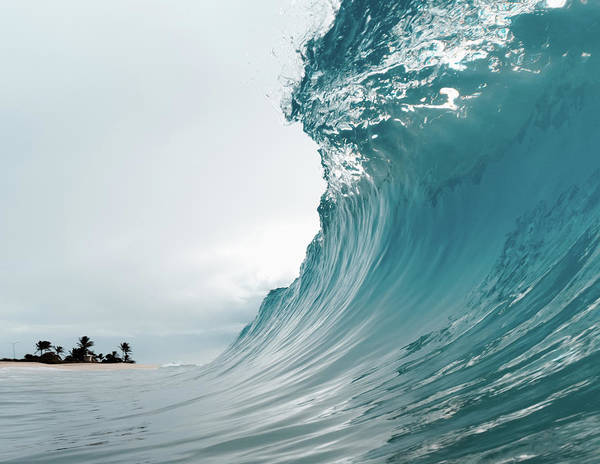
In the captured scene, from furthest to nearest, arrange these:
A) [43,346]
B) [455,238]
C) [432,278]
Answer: [43,346]
[455,238]
[432,278]

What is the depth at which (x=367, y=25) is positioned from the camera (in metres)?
6.92

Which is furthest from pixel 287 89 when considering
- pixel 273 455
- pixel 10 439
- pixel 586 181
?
pixel 273 455

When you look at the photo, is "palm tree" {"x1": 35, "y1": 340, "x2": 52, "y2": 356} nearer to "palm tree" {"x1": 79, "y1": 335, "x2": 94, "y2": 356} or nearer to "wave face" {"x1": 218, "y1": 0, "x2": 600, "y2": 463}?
→ "palm tree" {"x1": 79, "y1": 335, "x2": 94, "y2": 356}

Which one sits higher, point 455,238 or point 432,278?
point 455,238

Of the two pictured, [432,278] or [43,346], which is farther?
[43,346]

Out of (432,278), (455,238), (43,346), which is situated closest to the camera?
(432,278)

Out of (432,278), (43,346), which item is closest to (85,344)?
(43,346)

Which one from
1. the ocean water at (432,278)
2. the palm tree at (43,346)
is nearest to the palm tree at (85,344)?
the palm tree at (43,346)

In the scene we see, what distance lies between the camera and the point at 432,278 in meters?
4.98

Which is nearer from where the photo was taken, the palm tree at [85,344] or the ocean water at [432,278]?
the ocean water at [432,278]

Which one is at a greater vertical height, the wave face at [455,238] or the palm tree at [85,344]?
the palm tree at [85,344]

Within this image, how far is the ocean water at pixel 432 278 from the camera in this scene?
1812 mm

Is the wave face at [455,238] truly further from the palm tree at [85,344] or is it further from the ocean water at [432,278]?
the palm tree at [85,344]

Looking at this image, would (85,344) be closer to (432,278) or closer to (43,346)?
(43,346)
